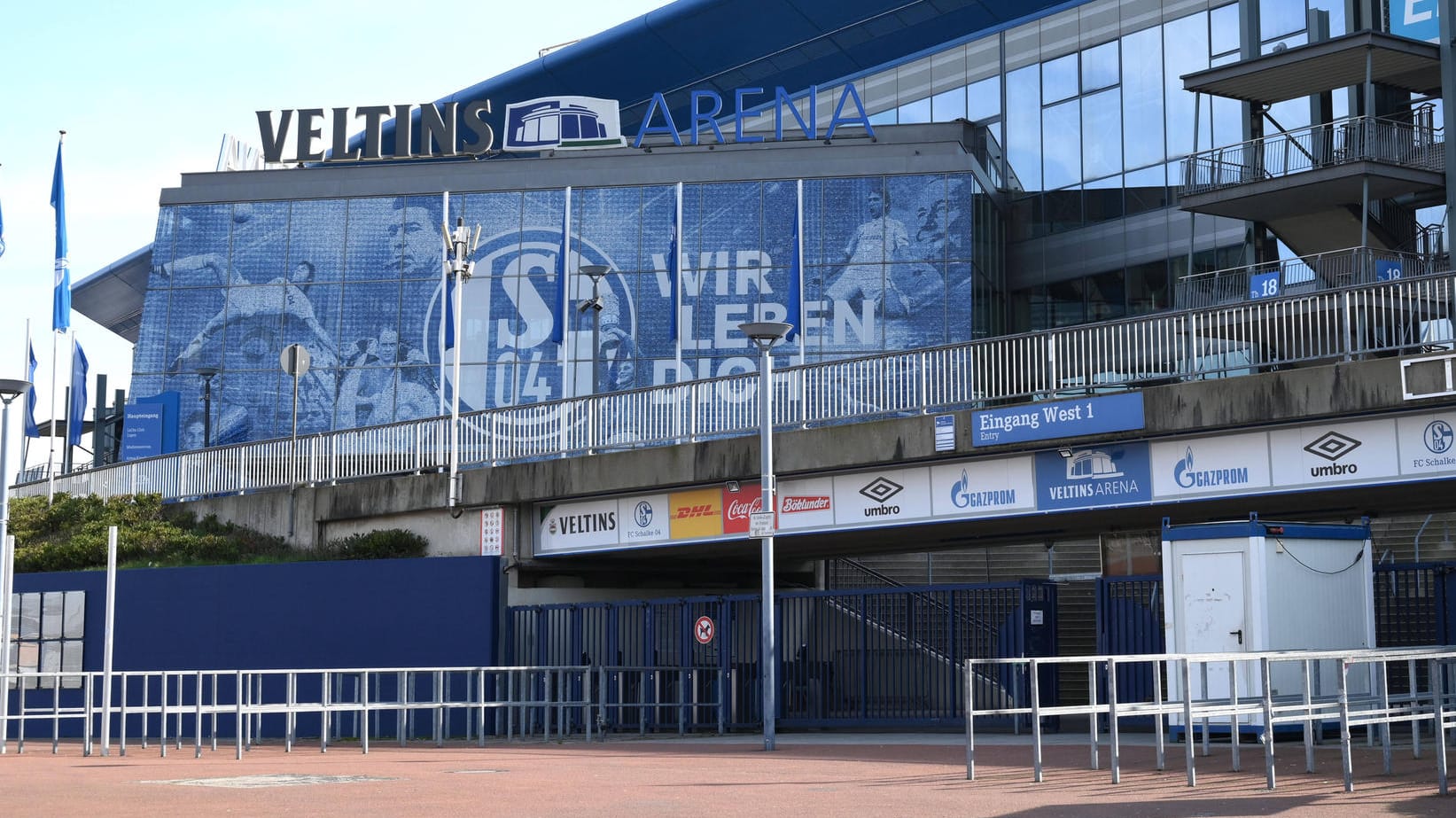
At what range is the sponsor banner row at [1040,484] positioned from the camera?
750 inches

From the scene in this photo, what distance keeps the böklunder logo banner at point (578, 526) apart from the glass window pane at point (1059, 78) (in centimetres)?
2551

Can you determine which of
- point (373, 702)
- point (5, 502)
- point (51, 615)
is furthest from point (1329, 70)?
point (51, 615)

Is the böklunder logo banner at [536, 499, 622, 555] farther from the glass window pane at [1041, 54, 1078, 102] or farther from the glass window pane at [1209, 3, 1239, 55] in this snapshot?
the glass window pane at [1041, 54, 1078, 102]

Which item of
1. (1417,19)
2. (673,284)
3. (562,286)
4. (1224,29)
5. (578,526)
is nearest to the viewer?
(578,526)

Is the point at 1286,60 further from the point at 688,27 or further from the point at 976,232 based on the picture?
the point at 688,27

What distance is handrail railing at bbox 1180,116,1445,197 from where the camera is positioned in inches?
1339

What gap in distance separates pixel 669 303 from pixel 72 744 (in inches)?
1013

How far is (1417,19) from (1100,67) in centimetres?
1217

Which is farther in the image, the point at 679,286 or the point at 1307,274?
the point at 679,286

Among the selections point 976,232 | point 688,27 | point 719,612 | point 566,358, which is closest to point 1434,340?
point 719,612

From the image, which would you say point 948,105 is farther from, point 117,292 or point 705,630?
point 117,292

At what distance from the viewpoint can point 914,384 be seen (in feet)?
78.7

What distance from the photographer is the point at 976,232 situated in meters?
46.5

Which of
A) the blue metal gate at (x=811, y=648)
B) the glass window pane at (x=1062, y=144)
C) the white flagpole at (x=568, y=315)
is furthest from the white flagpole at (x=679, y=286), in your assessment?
the blue metal gate at (x=811, y=648)
